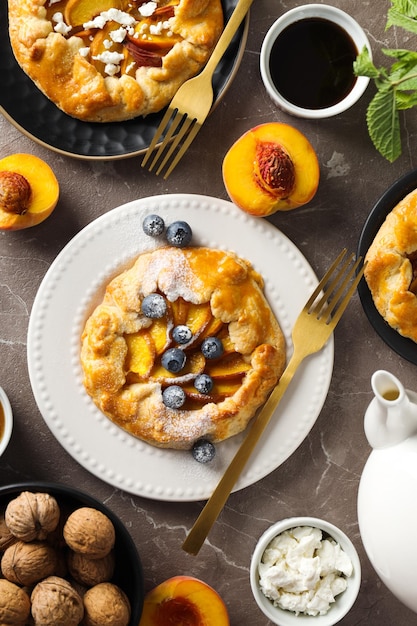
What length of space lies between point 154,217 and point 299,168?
1.53 ft

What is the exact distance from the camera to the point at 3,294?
2482 millimetres

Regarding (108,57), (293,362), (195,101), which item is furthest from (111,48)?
(293,362)

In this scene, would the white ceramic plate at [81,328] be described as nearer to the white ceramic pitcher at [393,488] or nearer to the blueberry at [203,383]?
the blueberry at [203,383]

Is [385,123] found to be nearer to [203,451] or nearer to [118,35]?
[118,35]

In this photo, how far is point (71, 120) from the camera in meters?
2.40

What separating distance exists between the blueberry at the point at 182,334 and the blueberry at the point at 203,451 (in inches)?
12.9

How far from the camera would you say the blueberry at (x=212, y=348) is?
229 cm

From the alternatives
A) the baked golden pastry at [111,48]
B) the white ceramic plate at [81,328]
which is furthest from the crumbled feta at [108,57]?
the white ceramic plate at [81,328]

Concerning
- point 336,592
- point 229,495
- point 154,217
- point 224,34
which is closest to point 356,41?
point 224,34

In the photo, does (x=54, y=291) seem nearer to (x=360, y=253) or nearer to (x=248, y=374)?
(x=248, y=374)

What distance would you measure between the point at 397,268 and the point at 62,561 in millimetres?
1320

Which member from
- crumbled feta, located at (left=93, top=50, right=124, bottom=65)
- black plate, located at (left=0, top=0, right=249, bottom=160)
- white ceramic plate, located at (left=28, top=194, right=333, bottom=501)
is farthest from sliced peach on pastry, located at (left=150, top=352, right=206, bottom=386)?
crumbled feta, located at (left=93, top=50, right=124, bottom=65)

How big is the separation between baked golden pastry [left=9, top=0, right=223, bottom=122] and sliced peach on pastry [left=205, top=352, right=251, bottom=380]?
805 mm

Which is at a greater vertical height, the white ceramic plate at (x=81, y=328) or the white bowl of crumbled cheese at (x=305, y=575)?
the white ceramic plate at (x=81, y=328)
